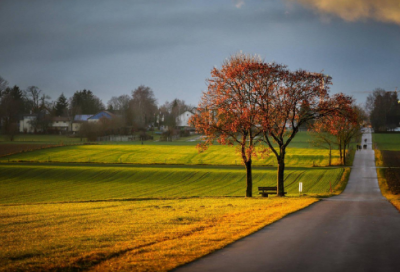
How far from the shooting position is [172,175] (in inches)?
2041

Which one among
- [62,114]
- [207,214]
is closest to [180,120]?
[62,114]

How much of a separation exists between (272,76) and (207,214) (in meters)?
14.7

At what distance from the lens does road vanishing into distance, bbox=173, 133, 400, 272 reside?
10008mm

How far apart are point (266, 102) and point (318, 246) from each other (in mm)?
18903

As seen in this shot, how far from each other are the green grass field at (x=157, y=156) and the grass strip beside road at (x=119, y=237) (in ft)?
155

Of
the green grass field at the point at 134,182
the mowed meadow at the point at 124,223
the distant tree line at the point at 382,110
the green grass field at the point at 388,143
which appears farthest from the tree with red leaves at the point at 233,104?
the distant tree line at the point at 382,110

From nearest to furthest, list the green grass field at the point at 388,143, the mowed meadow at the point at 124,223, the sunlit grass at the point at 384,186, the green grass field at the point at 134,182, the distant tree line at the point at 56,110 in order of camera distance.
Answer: the mowed meadow at the point at 124,223
the sunlit grass at the point at 384,186
the green grass field at the point at 134,182
the green grass field at the point at 388,143
the distant tree line at the point at 56,110

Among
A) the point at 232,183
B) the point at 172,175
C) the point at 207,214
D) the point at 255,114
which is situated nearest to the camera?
the point at 207,214

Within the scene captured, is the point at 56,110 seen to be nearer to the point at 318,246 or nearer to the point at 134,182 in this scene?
the point at 134,182

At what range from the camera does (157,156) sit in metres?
76.0

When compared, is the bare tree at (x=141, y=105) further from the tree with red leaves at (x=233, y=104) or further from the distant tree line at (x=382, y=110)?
the tree with red leaves at (x=233, y=104)

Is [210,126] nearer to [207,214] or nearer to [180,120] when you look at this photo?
[207,214]

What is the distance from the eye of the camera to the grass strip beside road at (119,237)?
10.1 metres

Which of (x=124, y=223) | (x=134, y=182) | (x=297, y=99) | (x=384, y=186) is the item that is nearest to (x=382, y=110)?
(x=384, y=186)
